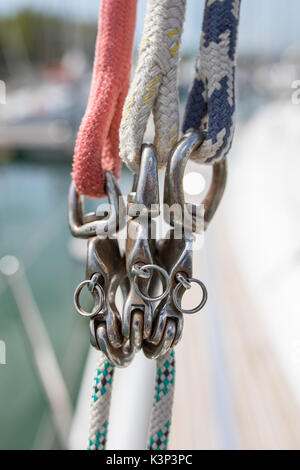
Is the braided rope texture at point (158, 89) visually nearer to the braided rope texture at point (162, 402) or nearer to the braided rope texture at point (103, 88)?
the braided rope texture at point (103, 88)

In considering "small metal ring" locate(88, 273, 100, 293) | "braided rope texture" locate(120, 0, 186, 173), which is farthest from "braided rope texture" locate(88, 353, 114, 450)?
"braided rope texture" locate(120, 0, 186, 173)

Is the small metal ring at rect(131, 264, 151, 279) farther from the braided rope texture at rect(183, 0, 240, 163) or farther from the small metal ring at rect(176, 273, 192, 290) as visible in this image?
the braided rope texture at rect(183, 0, 240, 163)

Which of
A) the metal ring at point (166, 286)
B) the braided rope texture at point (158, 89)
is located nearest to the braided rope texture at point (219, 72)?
the braided rope texture at point (158, 89)

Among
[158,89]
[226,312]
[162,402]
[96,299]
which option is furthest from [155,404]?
[226,312]

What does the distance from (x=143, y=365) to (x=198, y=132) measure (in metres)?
0.83

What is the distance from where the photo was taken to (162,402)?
57cm

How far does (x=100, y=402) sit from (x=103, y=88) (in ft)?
1.22

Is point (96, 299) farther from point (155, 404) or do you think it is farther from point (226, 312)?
point (226, 312)

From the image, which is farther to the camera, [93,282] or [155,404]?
[155,404]

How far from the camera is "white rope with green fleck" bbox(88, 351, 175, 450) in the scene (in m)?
0.55

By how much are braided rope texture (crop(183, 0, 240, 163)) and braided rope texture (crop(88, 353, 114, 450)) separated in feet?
0.88

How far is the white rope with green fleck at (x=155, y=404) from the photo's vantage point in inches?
21.5

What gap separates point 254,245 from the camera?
65.1 inches

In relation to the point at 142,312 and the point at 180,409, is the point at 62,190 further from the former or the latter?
the point at 142,312
